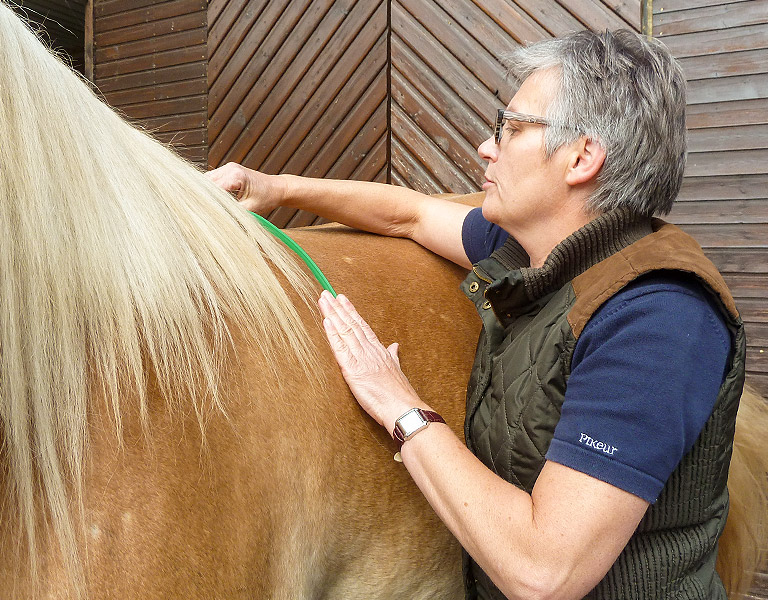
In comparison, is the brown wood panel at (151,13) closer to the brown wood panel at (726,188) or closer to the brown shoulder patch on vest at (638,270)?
the brown wood panel at (726,188)

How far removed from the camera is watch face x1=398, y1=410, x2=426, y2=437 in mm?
1025

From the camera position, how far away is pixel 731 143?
2.65 m

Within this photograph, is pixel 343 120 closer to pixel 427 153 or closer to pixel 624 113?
pixel 427 153

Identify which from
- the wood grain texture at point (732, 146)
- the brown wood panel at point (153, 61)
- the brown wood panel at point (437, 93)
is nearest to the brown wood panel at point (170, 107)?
the brown wood panel at point (153, 61)

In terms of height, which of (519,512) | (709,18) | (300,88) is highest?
(709,18)

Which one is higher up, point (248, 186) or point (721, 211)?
point (248, 186)

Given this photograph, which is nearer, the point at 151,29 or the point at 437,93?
the point at 437,93

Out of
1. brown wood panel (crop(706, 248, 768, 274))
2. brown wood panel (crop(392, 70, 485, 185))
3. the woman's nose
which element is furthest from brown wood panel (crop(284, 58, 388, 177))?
the woman's nose

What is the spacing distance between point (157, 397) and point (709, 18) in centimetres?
266

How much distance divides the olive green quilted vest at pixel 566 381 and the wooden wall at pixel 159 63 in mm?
3554

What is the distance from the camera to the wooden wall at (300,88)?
3.60 meters

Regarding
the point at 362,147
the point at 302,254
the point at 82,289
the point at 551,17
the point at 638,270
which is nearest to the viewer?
the point at 82,289

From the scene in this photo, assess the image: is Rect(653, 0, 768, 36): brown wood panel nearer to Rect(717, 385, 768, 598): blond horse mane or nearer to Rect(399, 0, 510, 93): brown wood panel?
Rect(399, 0, 510, 93): brown wood panel

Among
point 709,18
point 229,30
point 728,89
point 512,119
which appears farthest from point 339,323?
point 229,30
